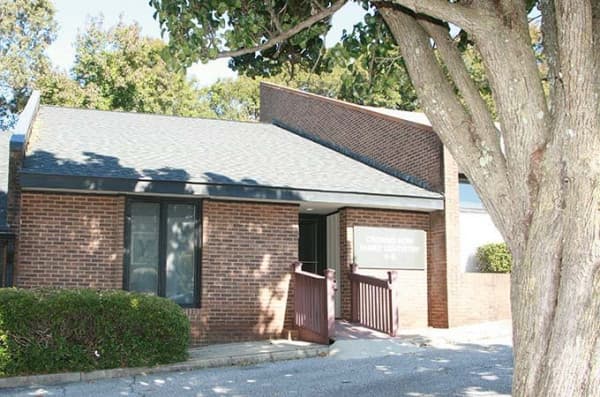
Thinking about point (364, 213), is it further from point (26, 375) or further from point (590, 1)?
point (590, 1)

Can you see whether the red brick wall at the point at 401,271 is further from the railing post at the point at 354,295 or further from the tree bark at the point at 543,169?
the tree bark at the point at 543,169

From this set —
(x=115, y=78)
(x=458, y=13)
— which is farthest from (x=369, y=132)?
(x=115, y=78)

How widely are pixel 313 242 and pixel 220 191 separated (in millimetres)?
4059

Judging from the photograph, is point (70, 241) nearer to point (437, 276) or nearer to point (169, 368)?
point (169, 368)

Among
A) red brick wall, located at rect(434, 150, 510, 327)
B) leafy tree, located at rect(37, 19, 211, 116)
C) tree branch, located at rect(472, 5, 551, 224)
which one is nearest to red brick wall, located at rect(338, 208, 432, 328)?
red brick wall, located at rect(434, 150, 510, 327)

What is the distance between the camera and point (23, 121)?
49.6ft

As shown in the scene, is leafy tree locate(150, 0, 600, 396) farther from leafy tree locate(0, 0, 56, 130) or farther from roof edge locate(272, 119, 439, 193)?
leafy tree locate(0, 0, 56, 130)

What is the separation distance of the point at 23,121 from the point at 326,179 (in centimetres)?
634

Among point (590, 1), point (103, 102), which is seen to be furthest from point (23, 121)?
point (103, 102)

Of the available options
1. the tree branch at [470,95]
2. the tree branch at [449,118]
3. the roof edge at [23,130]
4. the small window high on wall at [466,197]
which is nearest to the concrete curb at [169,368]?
the roof edge at [23,130]

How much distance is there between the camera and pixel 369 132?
18.6 m

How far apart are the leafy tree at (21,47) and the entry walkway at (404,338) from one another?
23768 mm

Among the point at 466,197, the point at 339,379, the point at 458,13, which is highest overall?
the point at 458,13

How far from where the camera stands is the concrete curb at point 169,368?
34.9 feet
